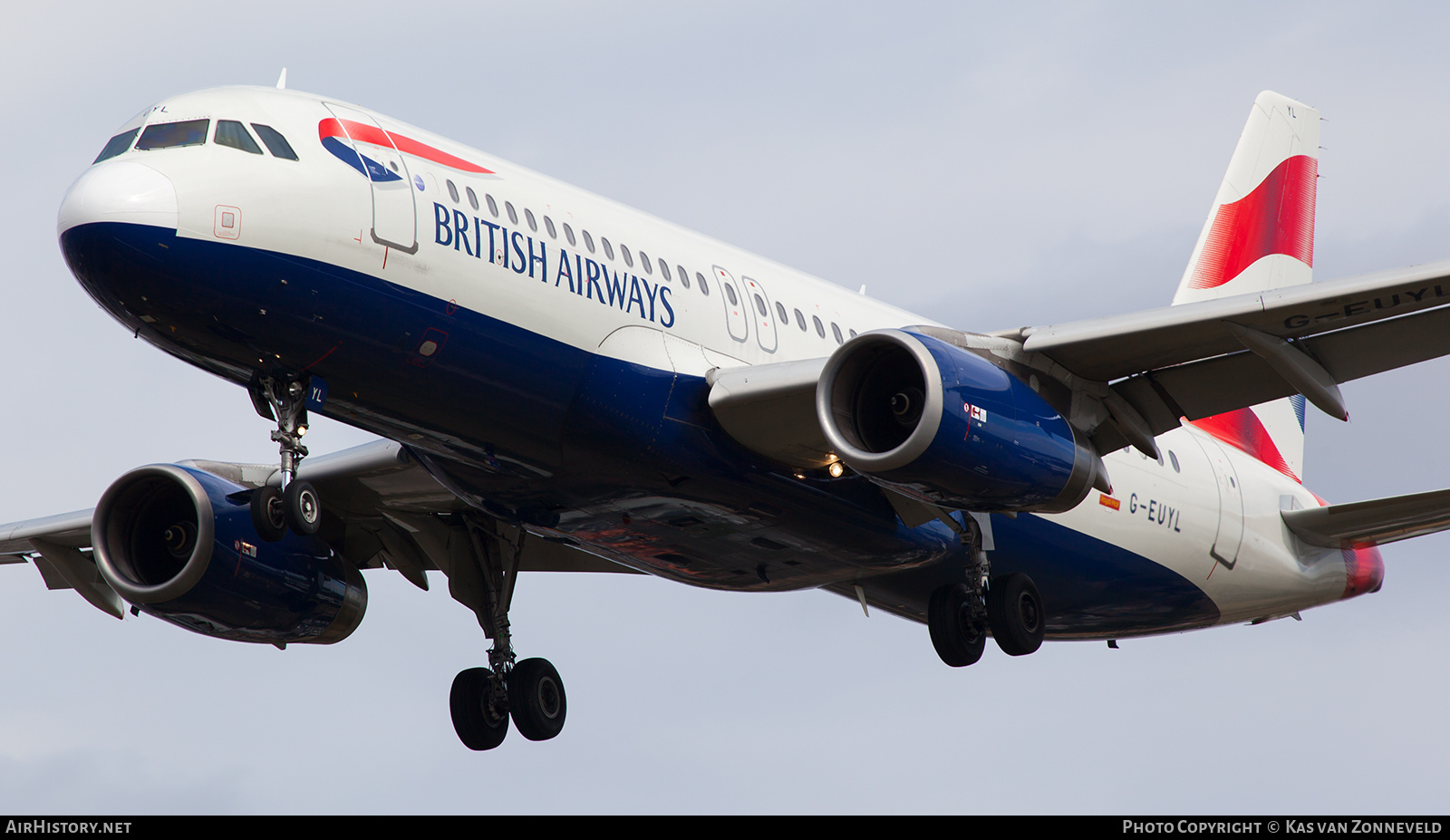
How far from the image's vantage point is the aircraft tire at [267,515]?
18453 mm

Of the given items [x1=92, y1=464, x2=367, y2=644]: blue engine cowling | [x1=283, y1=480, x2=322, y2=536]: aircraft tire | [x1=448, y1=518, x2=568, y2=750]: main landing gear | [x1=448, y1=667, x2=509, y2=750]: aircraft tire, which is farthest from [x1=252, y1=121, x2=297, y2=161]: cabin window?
[x1=448, y1=667, x2=509, y2=750]: aircraft tire

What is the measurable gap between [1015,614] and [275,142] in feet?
37.1

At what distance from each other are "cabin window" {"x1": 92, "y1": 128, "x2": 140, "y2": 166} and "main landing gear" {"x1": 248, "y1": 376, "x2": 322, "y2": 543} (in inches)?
106

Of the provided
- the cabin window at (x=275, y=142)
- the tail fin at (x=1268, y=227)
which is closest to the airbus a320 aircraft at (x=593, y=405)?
the cabin window at (x=275, y=142)

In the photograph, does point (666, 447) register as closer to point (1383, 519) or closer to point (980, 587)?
point (980, 587)

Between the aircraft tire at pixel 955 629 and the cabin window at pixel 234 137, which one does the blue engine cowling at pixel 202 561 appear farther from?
the aircraft tire at pixel 955 629

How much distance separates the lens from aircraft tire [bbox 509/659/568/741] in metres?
25.3

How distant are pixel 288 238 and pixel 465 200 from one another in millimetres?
2210

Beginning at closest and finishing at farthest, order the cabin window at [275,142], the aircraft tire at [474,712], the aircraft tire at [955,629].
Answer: the cabin window at [275,142], the aircraft tire at [955,629], the aircraft tire at [474,712]

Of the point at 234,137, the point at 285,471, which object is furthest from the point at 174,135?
the point at 285,471

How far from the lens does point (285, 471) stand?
1884cm

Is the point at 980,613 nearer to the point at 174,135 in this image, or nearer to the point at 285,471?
the point at 285,471

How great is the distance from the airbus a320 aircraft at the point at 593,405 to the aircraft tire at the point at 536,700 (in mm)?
46

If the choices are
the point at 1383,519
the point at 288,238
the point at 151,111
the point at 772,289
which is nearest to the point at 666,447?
the point at 772,289
